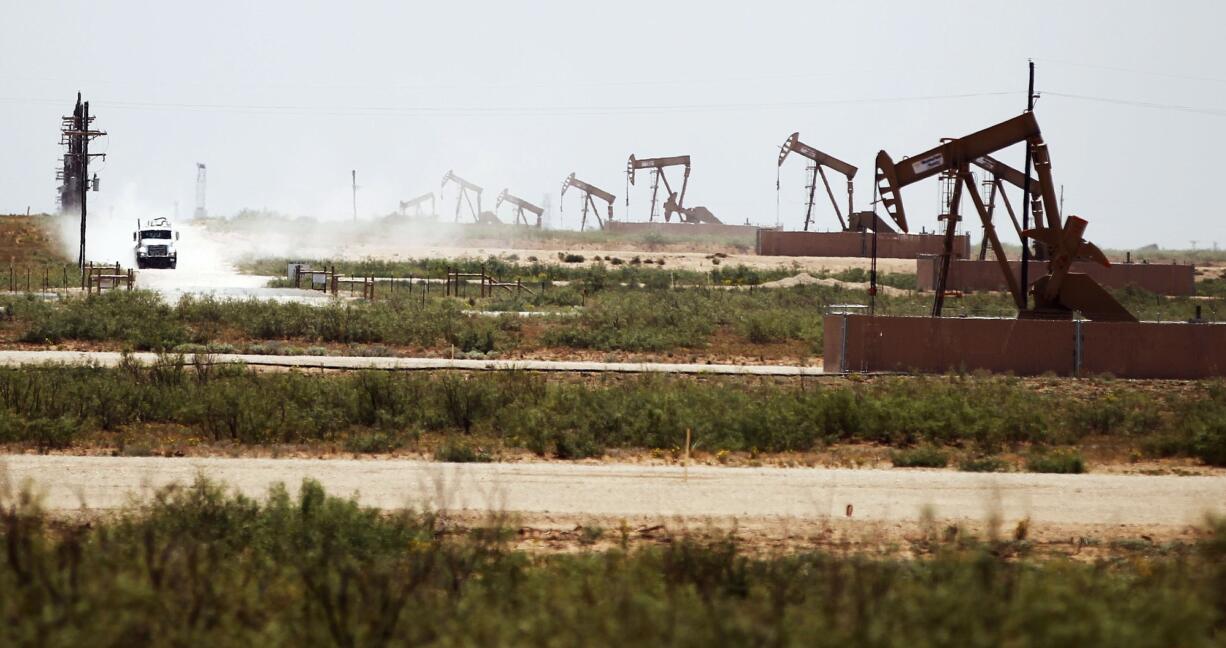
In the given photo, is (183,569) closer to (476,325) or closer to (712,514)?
(712,514)

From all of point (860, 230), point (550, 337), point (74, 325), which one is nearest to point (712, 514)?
point (550, 337)

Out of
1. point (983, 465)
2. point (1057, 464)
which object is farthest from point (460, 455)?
point (1057, 464)

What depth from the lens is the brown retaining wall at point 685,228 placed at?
117000mm

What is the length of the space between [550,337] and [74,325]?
42.9 ft

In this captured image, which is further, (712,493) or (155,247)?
(155,247)

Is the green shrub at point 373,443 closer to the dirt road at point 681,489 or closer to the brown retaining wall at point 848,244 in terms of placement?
the dirt road at point 681,489

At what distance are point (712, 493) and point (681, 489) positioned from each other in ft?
1.41

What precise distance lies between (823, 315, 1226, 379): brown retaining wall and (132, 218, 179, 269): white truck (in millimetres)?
49436

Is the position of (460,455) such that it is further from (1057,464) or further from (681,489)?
(1057,464)

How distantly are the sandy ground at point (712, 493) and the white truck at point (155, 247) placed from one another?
180 feet

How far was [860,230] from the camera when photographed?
8869 cm

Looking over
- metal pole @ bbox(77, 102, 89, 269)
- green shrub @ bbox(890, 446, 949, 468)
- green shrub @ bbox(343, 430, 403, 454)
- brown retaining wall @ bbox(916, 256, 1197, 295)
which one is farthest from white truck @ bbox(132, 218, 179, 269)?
green shrub @ bbox(890, 446, 949, 468)

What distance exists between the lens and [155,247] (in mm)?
70938

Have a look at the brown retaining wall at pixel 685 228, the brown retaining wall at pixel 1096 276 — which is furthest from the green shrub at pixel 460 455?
the brown retaining wall at pixel 685 228
